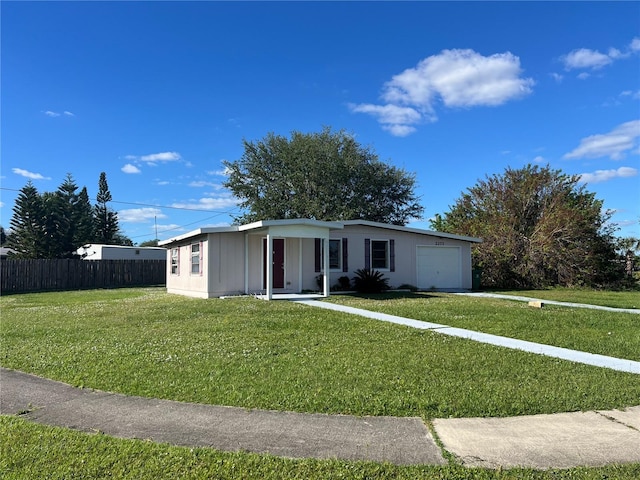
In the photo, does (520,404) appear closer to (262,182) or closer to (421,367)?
(421,367)

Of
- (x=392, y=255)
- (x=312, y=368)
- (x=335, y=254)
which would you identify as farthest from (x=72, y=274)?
(x=312, y=368)

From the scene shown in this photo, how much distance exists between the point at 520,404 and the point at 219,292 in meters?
12.4

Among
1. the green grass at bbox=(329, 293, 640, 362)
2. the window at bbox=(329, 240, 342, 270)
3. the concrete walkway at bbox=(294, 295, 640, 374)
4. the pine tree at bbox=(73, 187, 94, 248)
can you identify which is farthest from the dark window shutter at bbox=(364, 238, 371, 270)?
the pine tree at bbox=(73, 187, 94, 248)

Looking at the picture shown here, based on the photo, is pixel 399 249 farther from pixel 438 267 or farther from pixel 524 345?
pixel 524 345

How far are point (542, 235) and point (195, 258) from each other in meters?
15.6

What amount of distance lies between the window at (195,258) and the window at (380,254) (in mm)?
6541

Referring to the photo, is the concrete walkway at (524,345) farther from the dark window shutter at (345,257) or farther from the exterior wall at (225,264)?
the dark window shutter at (345,257)

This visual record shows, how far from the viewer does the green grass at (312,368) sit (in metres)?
4.69

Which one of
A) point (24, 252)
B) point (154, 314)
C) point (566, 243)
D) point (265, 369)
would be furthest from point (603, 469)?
point (24, 252)

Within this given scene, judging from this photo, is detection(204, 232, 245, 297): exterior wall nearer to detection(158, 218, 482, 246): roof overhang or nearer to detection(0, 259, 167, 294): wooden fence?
detection(158, 218, 482, 246): roof overhang

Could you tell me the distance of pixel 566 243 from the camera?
871 inches

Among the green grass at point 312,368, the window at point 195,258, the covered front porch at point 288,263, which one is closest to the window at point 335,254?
the covered front porch at point 288,263

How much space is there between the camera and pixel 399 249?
18.7 meters

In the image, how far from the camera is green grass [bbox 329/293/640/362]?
25.4ft
